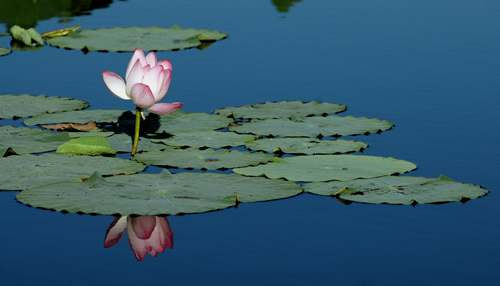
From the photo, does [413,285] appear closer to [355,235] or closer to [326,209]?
[355,235]

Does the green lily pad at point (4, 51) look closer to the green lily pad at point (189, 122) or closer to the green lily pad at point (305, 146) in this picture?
the green lily pad at point (189, 122)

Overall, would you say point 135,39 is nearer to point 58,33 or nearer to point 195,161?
point 58,33

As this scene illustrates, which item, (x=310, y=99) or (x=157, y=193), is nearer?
(x=157, y=193)

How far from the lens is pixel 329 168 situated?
454 centimetres

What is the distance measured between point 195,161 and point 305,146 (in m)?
0.86

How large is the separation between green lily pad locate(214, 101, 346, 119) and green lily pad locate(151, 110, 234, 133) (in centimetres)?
18

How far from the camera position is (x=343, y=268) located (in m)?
3.26

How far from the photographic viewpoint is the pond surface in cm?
327

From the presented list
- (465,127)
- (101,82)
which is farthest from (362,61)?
(101,82)

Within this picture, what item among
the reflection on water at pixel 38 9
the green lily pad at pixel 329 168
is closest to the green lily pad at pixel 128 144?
the green lily pad at pixel 329 168

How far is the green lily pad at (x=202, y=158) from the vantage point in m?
4.59

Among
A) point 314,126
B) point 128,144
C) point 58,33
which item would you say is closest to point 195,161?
point 128,144

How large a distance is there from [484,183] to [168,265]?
217 centimetres

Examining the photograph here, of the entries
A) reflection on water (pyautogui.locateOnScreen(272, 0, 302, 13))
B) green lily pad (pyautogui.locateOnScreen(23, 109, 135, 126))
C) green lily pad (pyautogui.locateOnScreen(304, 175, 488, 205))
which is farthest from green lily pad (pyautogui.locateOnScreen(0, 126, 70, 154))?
reflection on water (pyautogui.locateOnScreen(272, 0, 302, 13))
